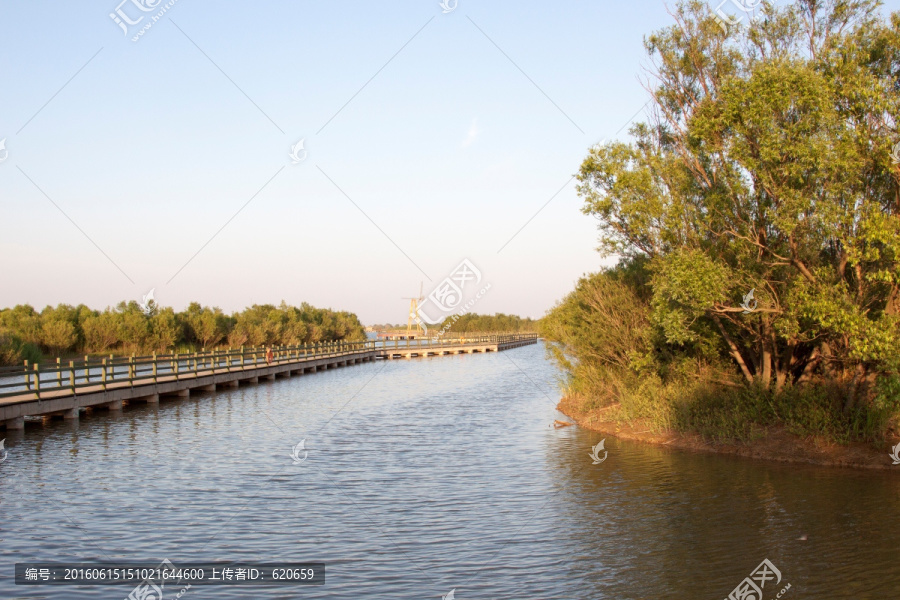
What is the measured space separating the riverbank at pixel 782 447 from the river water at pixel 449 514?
23.3 inches

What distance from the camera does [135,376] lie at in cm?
2988

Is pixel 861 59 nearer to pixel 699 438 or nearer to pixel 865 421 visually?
pixel 865 421

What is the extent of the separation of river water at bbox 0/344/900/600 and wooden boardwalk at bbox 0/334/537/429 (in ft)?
4.23

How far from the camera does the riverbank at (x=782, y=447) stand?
1590cm

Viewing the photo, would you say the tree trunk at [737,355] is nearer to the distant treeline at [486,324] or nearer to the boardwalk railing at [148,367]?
the boardwalk railing at [148,367]

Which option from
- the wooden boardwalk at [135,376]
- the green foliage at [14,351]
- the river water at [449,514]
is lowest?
the river water at [449,514]

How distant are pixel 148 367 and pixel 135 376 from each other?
27.3ft

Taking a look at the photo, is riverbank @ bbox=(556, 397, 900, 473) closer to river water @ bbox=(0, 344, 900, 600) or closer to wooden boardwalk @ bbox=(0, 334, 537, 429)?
river water @ bbox=(0, 344, 900, 600)

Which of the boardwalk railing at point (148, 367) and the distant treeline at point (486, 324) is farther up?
the distant treeline at point (486, 324)

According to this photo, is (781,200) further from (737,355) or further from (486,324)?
(486,324)

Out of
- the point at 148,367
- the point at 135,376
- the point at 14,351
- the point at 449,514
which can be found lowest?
the point at 449,514

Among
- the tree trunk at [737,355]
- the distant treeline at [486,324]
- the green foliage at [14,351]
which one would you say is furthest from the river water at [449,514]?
the distant treeline at [486,324]

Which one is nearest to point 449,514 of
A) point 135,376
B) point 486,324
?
point 135,376

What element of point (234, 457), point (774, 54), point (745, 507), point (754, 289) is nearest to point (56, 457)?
point (234, 457)
